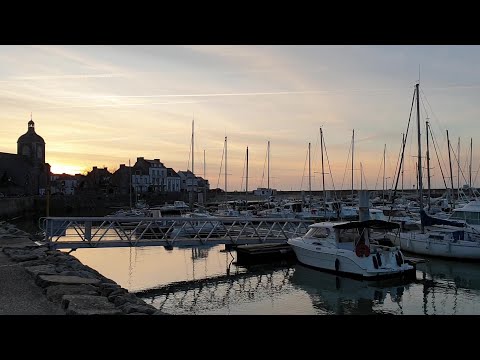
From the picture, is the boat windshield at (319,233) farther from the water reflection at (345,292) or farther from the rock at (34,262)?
the rock at (34,262)

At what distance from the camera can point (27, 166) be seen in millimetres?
96312

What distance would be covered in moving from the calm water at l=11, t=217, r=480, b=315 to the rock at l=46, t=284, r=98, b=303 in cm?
616

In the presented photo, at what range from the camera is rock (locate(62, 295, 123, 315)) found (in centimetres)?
737

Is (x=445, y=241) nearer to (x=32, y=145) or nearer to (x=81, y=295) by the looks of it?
(x=81, y=295)

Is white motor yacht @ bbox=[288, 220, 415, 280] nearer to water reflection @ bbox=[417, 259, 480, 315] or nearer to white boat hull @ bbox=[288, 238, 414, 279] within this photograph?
white boat hull @ bbox=[288, 238, 414, 279]

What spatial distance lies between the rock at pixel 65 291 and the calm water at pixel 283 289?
242 inches

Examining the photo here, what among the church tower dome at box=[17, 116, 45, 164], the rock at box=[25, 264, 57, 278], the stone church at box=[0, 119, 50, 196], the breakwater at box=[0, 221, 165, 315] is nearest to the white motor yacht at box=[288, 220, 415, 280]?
the breakwater at box=[0, 221, 165, 315]

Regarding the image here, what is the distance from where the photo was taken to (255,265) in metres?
25.0
